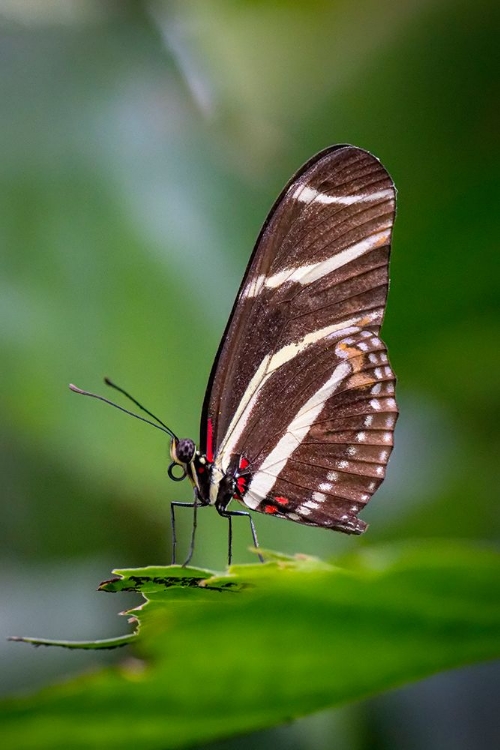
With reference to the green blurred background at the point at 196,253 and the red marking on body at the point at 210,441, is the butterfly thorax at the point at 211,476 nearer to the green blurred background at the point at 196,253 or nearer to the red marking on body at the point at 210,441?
the red marking on body at the point at 210,441

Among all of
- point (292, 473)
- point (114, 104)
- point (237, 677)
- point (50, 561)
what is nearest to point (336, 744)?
point (292, 473)

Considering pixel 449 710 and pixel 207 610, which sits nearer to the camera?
pixel 207 610

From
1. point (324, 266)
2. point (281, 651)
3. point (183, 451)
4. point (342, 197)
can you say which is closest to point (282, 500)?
point (183, 451)

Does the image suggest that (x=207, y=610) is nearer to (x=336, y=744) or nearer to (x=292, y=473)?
(x=292, y=473)

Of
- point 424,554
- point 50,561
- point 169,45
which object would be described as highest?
point 169,45

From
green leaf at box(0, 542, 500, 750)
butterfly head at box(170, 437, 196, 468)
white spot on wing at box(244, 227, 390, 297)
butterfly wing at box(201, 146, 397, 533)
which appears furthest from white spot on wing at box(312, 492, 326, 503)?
green leaf at box(0, 542, 500, 750)

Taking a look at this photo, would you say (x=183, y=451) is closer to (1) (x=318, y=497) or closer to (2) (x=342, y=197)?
(1) (x=318, y=497)
